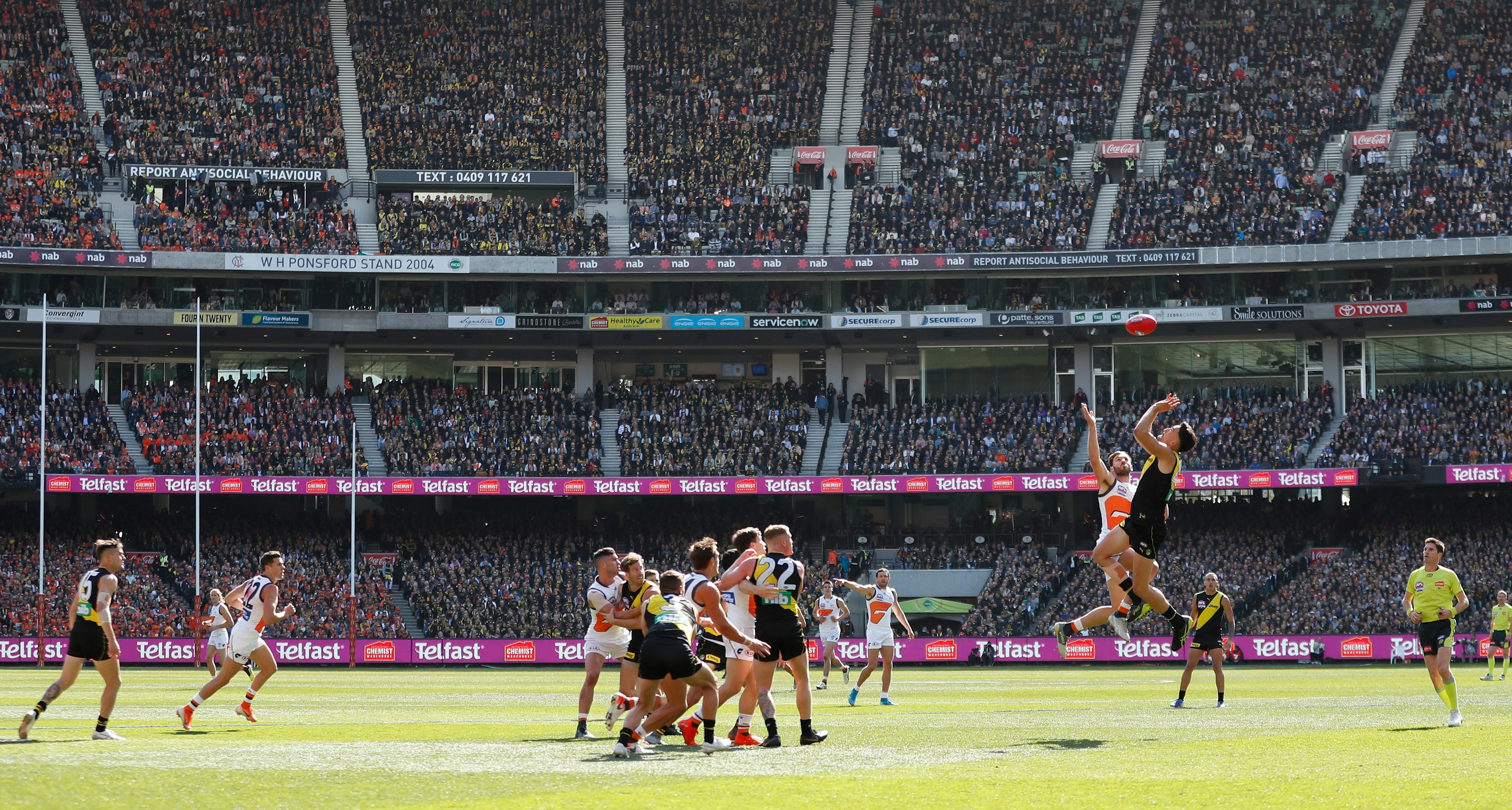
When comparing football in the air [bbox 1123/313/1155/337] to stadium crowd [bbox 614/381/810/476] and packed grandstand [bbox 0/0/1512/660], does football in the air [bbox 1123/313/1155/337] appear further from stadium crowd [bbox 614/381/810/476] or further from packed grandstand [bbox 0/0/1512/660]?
stadium crowd [bbox 614/381/810/476]

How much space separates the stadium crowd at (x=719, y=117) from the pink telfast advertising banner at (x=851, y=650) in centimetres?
1897

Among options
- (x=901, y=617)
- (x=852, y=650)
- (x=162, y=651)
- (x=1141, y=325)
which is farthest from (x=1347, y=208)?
(x=162, y=651)

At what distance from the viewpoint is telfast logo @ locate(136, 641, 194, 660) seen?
46.1m

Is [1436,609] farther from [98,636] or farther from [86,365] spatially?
[86,365]

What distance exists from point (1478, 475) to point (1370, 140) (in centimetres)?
1626

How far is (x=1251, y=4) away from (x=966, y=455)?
86.4ft

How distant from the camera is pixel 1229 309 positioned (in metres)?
58.9

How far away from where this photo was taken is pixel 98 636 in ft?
53.7

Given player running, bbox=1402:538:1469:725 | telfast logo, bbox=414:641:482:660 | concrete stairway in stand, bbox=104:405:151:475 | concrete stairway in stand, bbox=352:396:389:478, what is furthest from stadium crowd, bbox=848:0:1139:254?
player running, bbox=1402:538:1469:725

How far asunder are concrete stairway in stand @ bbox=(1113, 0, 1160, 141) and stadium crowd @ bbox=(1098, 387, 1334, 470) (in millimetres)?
12390

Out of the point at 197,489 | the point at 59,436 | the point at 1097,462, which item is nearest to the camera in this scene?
the point at 1097,462

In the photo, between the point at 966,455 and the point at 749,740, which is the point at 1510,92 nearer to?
the point at 966,455

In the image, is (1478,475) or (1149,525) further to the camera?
(1478,475)

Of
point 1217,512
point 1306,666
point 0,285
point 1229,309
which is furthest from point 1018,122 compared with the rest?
point 0,285
